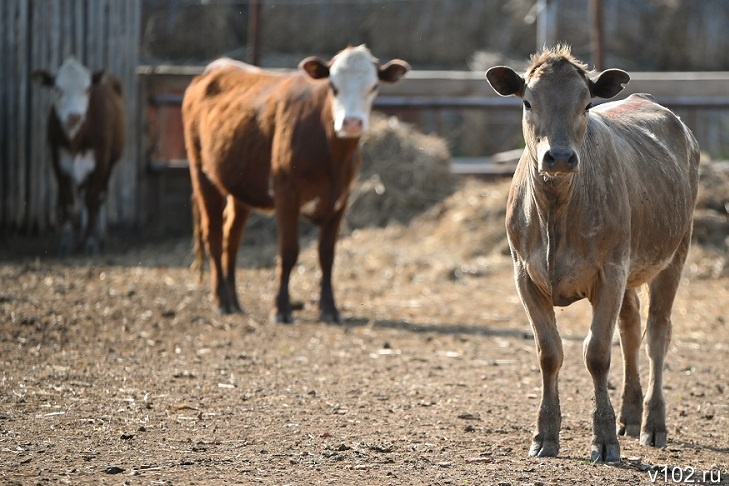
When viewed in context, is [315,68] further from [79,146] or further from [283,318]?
[79,146]

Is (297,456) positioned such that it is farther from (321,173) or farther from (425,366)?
(321,173)

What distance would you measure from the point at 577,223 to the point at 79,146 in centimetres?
984

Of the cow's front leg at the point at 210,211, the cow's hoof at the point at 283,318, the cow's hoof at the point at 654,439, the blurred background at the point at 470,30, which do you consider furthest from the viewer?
the blurred background at the point at 470,30

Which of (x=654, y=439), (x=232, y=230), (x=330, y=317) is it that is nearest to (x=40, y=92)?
(x=232, y=230)

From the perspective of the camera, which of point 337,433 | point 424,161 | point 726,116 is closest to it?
point 337,433

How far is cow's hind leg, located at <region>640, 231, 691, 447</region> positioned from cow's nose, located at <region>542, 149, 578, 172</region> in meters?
1.69

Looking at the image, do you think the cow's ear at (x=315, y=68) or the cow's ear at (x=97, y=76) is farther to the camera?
the cow's ear at (x=97, y=76)

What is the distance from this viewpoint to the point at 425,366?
324 inches

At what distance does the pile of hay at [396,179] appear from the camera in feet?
48.6

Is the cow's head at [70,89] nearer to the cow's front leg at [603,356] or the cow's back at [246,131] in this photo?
the cow's back at [246,131]

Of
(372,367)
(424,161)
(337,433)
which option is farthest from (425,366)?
(424,161)

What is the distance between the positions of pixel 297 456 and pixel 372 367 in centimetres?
262

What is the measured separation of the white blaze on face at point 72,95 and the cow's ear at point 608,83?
9306 mm

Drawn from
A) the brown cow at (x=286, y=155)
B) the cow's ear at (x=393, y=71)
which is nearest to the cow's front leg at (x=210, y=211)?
the brown cow at (x=286, y=155)
